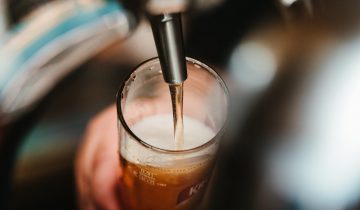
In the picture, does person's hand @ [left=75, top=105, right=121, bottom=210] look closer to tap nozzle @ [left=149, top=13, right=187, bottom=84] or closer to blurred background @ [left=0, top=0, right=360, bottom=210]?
blurred background @ [left=0, top=0, right=360, bottom=210]

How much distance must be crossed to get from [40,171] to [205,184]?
1.86 ft

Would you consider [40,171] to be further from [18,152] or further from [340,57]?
[340,57]

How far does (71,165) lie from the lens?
1.07m

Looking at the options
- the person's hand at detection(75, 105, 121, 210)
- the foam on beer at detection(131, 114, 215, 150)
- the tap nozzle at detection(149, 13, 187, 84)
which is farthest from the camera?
the person's hand at detection(75, 105, 121, 210)

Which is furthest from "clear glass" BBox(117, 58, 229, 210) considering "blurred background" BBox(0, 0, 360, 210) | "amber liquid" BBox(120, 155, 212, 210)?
"blurred background" BBox(0, 0, 360, 210)

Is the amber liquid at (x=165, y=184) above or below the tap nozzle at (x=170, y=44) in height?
below

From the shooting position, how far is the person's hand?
0.79 meters

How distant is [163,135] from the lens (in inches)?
24.5

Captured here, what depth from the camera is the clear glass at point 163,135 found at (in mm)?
560

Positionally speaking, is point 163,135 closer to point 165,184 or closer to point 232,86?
point 165,184

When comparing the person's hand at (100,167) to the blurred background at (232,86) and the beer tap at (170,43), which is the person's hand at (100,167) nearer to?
the blurred background at (232,86)

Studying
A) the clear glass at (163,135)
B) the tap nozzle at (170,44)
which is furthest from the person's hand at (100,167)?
the tap nozzle at (170,44)

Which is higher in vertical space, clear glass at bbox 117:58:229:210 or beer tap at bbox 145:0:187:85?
beer tap at bbox 145:0:187:85

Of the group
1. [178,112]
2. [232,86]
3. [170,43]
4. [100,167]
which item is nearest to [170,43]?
[170,43]
